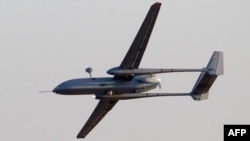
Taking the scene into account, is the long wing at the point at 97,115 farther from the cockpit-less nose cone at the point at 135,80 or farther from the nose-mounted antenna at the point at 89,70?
the nose-mounted antenna at the point at 89,70

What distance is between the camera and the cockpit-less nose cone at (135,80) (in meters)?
106

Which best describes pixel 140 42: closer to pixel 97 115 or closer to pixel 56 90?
pixel 56 90

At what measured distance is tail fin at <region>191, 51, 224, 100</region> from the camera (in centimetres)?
11219

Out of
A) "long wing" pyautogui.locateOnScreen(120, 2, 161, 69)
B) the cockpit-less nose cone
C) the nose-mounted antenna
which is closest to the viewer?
"long wing" pyautogui.locateOnScreen(120, 2, 161, 69)

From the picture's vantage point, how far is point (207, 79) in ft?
370

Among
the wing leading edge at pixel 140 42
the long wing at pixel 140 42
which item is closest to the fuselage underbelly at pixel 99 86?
the wing leading edge at pixel 140 42

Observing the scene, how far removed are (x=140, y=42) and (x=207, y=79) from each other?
13.1m

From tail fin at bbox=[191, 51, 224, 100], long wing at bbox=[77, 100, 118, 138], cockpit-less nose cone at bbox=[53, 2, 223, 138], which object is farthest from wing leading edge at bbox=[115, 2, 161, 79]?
tail fin at bbox=[191, 51, 224, 100]

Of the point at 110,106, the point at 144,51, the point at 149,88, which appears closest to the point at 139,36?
the point at 144,51

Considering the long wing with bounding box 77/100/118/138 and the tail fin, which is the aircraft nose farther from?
the tail fin

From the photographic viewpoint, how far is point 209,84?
113 m

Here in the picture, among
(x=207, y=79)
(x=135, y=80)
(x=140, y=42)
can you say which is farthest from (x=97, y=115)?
(x=140, y=42)

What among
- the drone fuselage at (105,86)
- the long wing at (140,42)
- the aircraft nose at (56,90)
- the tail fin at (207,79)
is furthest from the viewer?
the tail fin at (207,79)

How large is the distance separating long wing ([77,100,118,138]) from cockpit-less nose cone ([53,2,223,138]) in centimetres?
293
